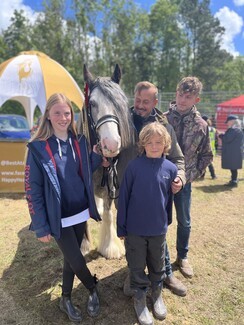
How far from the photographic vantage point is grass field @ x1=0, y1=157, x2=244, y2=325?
2.52 meters

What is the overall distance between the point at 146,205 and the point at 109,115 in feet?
2.63

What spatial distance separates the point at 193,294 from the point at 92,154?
1.70 meters

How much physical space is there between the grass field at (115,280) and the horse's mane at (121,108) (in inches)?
59.0

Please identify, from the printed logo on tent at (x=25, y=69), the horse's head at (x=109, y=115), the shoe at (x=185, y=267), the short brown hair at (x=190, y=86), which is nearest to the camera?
the horse's head at (x=109, y=115)

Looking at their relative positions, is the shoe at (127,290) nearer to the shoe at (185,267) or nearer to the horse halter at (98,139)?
the shoe at (185,267)

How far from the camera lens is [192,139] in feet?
9.42

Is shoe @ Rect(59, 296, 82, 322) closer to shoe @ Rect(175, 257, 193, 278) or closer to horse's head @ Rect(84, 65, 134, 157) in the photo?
shoe @ Rect(175, 257, 193, 278)

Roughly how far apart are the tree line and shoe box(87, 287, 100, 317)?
79.0ft

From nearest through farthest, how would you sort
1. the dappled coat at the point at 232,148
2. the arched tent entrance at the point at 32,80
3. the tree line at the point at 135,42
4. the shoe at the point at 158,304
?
the shoe at the point at 158,304 < the dappled coat at the point at 232,148 < the arched tent entrance at the point at 32,80 < the tree line at the point at 135,42

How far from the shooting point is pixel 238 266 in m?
3.35

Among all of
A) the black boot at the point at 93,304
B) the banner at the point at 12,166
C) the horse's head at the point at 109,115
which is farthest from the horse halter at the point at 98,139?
the banner at the point at 12,166

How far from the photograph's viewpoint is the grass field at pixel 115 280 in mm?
2521

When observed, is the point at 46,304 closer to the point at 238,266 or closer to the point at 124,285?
the point at 124,285

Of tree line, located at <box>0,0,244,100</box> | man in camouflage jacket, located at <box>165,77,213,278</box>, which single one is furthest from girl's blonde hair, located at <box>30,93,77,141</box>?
tree line, located at <box>0,0,244,100</box>
